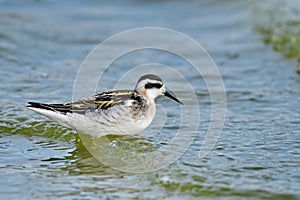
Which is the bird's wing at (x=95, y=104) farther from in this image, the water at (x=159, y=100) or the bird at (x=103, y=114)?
the water at (x=159, y=100)

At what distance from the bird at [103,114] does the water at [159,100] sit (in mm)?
397

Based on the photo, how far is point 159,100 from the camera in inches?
449

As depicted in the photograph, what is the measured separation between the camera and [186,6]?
1902 centimetres

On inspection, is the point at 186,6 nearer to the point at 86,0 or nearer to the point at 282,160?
the point at 86,0

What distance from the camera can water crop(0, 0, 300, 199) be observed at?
766cm

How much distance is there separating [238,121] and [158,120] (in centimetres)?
123

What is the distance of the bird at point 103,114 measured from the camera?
8.88 m

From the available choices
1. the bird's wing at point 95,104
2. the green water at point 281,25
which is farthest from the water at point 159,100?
the bird's wing at point 95,104

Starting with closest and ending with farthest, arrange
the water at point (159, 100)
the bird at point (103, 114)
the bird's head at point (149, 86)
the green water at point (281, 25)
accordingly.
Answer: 1. the water at point (159, 100)
2. the bird at point (103, 114)
3. the bird's head at point (149, 86)
4. the green water at point (281, 25)

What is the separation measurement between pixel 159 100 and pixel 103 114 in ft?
8.34

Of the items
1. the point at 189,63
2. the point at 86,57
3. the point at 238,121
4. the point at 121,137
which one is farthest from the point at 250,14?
the point at 121,137

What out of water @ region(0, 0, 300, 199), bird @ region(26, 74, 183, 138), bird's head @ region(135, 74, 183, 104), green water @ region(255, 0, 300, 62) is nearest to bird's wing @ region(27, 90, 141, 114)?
bird @ region(26, 74, 183, 138)

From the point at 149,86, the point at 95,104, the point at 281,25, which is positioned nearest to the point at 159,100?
the point at 149,86

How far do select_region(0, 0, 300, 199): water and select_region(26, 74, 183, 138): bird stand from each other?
0.40 metres
